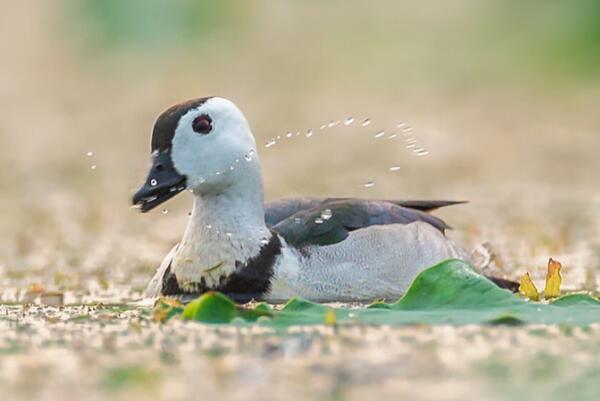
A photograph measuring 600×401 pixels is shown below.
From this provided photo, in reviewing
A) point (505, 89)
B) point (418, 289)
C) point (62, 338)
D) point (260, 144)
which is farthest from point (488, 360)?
point (505, 89)

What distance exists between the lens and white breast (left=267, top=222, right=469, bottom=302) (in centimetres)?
847

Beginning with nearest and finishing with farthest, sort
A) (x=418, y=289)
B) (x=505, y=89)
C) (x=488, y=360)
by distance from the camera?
1. (x=488, y=360)
2. (x=418, y=289)
3. (x=505, y=89)

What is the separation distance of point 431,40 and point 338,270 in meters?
14.5

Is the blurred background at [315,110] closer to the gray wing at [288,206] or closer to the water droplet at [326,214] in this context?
the gray wing at [288,206]

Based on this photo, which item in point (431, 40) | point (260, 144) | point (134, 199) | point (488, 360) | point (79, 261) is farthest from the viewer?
point (431, 40)

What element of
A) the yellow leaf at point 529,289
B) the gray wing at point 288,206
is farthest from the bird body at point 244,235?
the yellow leaf at point 529,289

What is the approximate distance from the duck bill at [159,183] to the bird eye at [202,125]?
0.68 ft

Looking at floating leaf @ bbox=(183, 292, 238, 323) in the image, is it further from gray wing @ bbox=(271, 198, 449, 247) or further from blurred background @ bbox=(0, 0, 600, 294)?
blurred background @ bbox=(0, 0, 600, 294)

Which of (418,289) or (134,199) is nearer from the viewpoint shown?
(418,289)

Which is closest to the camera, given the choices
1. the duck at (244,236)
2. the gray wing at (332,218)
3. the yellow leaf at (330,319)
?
the yellow leaf at (330,319)

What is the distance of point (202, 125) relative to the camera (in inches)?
334

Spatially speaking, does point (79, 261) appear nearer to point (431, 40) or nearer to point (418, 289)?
point (418, 289)

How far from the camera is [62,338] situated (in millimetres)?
6773

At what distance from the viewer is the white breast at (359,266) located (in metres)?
8.47
